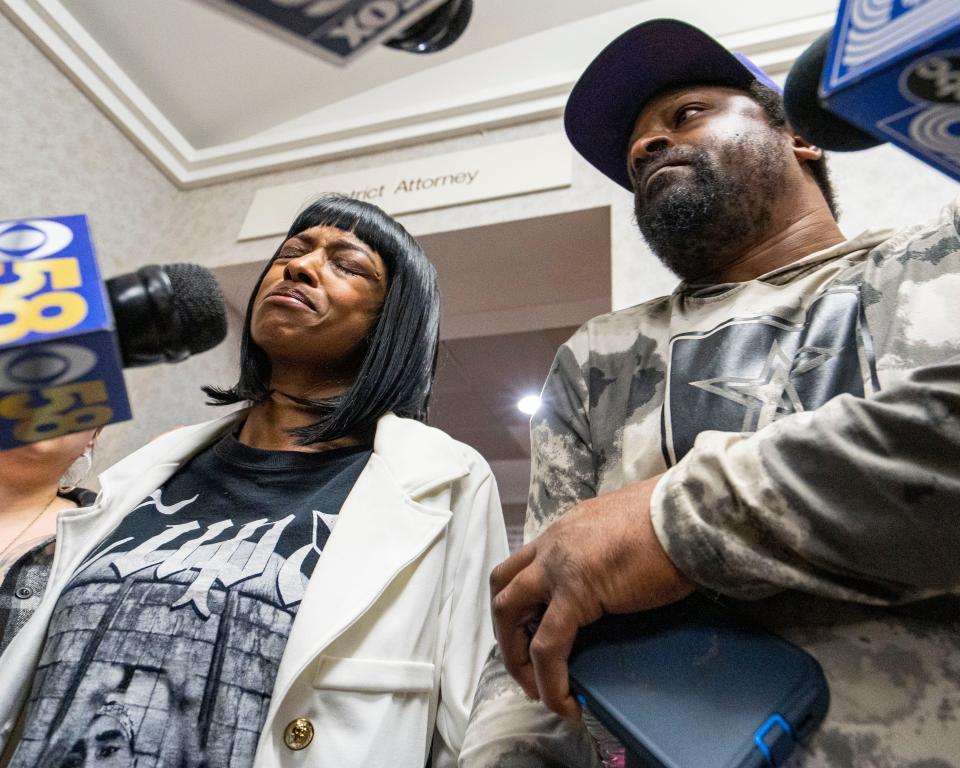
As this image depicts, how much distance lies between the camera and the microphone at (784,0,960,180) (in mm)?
298

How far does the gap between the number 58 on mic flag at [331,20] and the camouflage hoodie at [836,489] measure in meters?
0.33

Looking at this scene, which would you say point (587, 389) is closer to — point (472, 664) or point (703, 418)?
point (703, 418)

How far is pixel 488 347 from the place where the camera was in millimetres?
2799

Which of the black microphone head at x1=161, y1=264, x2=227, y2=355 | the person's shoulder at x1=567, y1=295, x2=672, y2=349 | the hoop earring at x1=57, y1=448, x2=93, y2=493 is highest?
the black microphone head at x1=161, y1=264, x2=227, y2=355

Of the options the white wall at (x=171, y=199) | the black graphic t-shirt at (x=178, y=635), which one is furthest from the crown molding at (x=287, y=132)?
the black graphic t-shirt at (x=178, y=635)

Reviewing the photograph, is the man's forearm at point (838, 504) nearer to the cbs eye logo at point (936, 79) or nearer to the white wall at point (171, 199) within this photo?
the cbs eye logo at point (936, 79)

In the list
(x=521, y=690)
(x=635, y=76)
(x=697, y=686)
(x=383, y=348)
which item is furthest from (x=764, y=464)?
(x=635, y=76)

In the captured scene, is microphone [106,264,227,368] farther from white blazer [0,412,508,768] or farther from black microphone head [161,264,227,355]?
white blazer [0,412,508,768]

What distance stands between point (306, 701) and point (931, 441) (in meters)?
0.62

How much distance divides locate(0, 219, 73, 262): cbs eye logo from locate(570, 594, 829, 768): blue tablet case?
406 mm

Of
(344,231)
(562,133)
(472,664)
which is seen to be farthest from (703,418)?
→ (562,133)

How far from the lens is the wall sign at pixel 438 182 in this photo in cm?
200

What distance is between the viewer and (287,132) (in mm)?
2469

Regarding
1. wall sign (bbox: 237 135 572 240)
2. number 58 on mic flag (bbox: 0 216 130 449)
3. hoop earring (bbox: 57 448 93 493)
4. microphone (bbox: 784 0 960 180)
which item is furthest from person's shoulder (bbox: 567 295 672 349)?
wall sign (bbox: 237 135 572 240)
